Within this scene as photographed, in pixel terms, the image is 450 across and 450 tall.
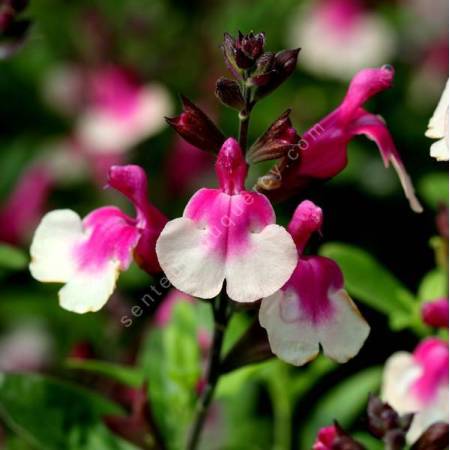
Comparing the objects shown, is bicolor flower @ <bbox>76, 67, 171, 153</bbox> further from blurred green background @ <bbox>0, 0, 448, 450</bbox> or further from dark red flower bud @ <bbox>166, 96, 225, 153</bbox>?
dark red flower bud @ <bbox>166, 96, 225, 153</bbox>

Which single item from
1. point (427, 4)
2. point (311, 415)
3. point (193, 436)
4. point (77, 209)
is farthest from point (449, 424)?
point (427, 4)

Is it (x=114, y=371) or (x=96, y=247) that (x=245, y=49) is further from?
(x=114, y=371)

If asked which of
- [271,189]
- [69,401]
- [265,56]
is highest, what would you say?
[265,56]

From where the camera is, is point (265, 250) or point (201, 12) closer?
point (265, 250)

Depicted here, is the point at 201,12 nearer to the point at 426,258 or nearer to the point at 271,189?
the point at 426,258

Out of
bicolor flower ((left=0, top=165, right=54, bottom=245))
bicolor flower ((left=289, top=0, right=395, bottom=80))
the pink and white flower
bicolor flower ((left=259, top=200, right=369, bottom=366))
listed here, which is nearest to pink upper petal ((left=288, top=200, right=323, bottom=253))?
bicolor flower ((left=259, top=200, right=369, bottom=366))

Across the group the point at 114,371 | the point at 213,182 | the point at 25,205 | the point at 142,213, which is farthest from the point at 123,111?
the point at 142,213
